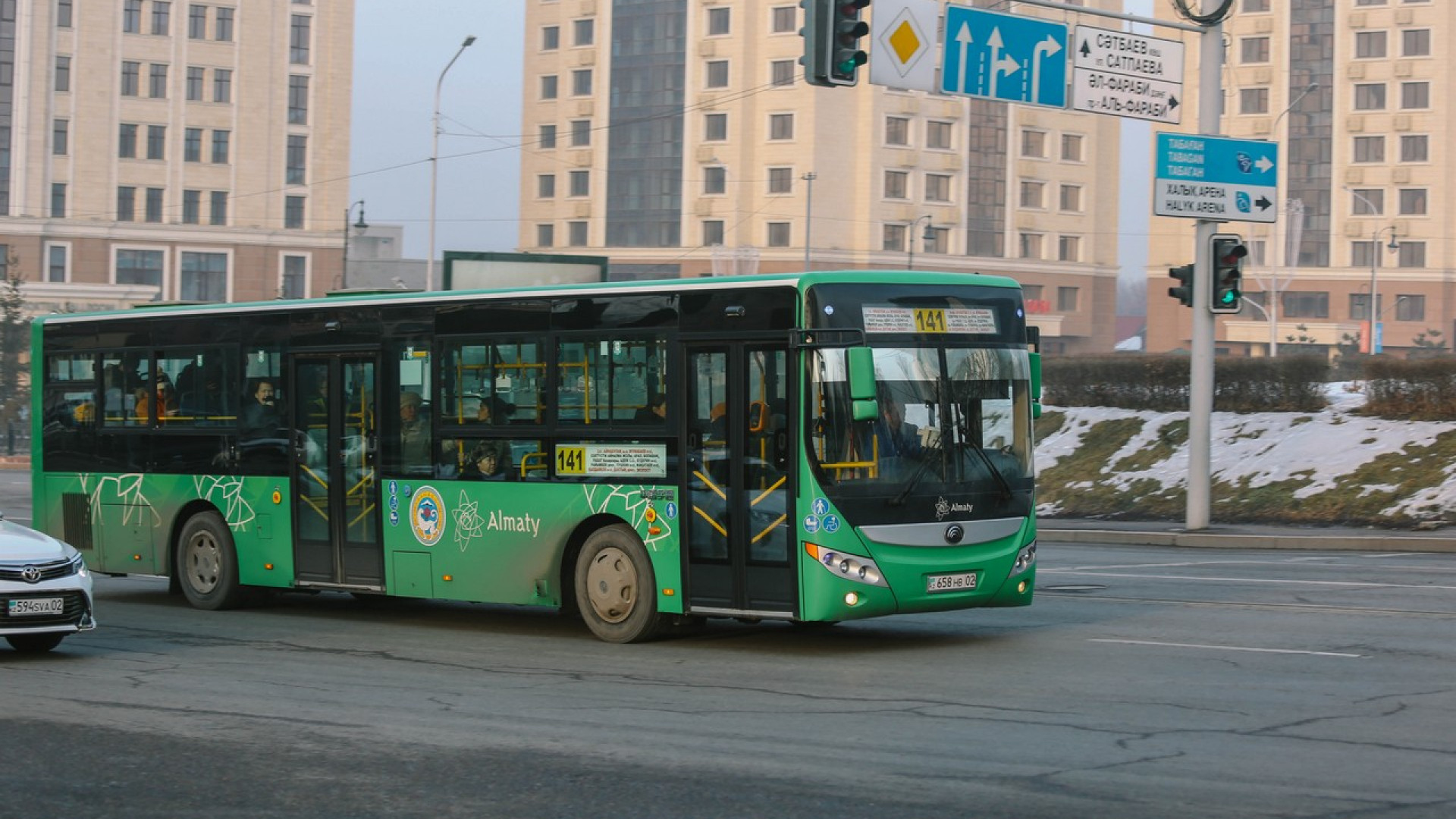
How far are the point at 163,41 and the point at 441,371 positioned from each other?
91.6 m

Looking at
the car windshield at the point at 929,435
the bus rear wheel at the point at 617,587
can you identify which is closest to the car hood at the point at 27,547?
the bus rear wheel at the point at 617,587

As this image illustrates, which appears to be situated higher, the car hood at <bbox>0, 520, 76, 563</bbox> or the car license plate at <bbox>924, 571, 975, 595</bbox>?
the car hood at <bbox>0, 520, 76, 563</bbox>

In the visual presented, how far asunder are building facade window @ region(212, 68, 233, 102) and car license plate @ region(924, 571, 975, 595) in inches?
3714

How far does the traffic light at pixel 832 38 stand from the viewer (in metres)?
18.5

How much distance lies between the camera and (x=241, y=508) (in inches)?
655

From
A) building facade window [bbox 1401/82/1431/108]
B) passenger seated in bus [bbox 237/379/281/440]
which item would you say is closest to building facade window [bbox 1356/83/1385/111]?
building facade window [bbox 1401/82/1431/108]

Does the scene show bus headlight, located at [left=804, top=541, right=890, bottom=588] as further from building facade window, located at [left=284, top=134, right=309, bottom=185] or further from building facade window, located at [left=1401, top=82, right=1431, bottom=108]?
building facade window, located at [left=1401, top=82, right=1431, bottom=108]

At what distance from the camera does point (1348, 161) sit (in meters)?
107

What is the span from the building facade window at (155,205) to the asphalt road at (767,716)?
291 feet

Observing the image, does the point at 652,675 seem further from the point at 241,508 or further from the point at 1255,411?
the point at 1255,411

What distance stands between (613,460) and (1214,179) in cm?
1351

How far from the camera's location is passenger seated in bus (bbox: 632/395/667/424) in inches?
517

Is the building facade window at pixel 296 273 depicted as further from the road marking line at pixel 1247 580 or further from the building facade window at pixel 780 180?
the road marking line at pixel 1247 580

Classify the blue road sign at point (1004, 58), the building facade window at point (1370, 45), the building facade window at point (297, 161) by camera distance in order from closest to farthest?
the blue road sign at point (1004, 58) < the building facade window at point (297, 161) < the building facade window at point (1370, 45)
